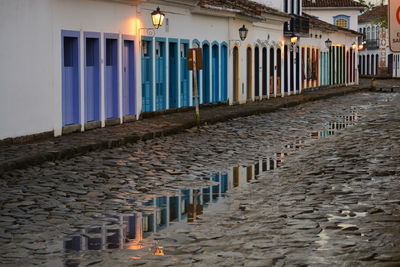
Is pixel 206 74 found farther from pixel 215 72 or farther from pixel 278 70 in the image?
pixel 278 70

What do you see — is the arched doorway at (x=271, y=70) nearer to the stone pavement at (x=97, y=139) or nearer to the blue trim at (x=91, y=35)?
the stone pavement at (x=97, y=139)

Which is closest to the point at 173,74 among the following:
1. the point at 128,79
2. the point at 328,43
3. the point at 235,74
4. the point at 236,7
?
the point at 128,79

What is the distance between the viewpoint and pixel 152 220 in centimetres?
876

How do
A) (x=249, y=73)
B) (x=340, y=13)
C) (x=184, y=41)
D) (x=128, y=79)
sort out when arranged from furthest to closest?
(x=340, y=13), (x=249, y=73), (x=184, y=41), (x=128, y=79)

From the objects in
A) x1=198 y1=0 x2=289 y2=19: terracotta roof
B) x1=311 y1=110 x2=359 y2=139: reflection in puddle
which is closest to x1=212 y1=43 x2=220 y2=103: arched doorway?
x1=198 y1=0 x2=289 y2=19: terracotta roof

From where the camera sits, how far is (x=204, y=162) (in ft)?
45.1

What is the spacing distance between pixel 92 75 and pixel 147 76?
3897mm

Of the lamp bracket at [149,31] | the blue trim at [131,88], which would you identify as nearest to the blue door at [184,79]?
the lamp bracket at [149,31]

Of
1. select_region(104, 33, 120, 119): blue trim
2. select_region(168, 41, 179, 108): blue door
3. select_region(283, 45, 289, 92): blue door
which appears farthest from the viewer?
select_region(283, 45, 289, 92): blue door

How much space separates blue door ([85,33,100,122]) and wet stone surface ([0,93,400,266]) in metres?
3.55

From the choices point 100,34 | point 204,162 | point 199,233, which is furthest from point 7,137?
point 199,233

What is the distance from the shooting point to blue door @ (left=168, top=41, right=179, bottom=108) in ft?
84.5

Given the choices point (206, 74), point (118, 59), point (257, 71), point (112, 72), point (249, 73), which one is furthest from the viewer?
point (257, 71)

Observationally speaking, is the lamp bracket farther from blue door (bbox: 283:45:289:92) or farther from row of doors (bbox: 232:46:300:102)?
blue door (bbox: 283:45:289:92)
